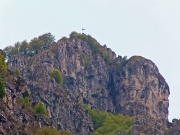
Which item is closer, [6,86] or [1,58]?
[6,86]

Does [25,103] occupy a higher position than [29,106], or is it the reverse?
[25,103]

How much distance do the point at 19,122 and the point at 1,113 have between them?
6627 millimetres

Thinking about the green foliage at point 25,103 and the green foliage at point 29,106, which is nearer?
the green foliage at point 25,103

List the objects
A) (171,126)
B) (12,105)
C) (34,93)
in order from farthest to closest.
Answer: (171,126)
(34,93)
(12,105)

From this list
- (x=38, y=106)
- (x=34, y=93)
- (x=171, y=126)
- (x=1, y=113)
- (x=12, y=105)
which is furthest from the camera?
(x=171, y=126)

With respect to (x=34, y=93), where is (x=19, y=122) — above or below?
below

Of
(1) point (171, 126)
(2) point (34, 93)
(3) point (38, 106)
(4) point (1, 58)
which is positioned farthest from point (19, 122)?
(1) point (171, 126)

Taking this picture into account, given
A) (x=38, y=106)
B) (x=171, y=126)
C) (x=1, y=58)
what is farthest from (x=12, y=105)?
(x=171, y=126)

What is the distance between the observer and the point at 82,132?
6944 inches

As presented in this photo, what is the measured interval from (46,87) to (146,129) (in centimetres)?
2646

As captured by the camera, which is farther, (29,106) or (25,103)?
(29,106)

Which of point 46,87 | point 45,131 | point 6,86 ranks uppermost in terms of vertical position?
point 46,87

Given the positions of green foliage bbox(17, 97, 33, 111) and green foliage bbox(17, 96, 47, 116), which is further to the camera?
green foliage bbox(17, 96, 47, 116)

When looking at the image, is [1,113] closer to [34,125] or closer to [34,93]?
[34,125]
